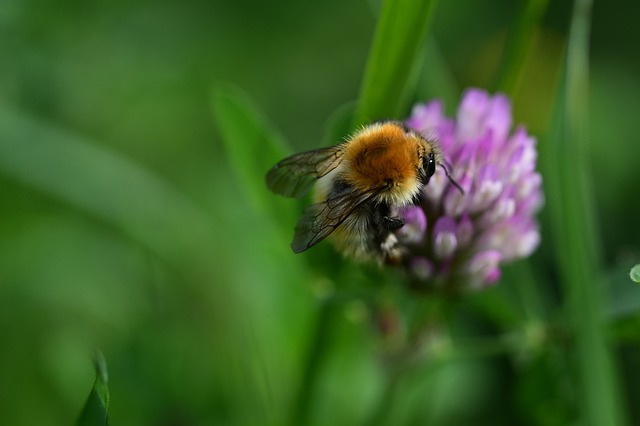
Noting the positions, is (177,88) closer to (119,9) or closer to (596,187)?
(119,9)

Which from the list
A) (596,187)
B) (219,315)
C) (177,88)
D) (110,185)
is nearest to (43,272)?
(110,185)

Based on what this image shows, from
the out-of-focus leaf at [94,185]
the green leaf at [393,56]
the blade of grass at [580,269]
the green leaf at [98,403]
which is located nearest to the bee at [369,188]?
the green leaf at [393,56]

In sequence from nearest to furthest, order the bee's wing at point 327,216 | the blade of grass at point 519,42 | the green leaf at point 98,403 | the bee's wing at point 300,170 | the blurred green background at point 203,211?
1. the green leaf at point 98,403
2. the bee's wing at point 327,216
3. the bee's wing at point 300,170
4. the blade of grass at point 519,42
5. the blurred green background at point 203,211

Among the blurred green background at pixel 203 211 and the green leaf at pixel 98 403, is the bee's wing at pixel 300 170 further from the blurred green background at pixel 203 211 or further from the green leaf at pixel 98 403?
the green leaf at pixel 98 403

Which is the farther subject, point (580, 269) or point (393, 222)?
point (580, 269)

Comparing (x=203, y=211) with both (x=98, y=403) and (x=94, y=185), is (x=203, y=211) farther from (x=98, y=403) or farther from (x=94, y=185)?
(x=98, y=403)

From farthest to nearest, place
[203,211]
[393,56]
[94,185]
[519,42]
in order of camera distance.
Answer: [203,211]
[94,185]
[519,42]
[393,56]

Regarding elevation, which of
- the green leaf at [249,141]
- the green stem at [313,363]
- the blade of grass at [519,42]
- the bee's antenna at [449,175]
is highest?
the blade of grass at [519,42]

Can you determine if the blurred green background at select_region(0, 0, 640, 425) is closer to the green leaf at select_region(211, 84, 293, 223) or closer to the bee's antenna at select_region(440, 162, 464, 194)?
the green leaf at select_region(211, 84, 293, 223)

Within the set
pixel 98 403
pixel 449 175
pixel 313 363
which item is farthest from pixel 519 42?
pixel 98 403
